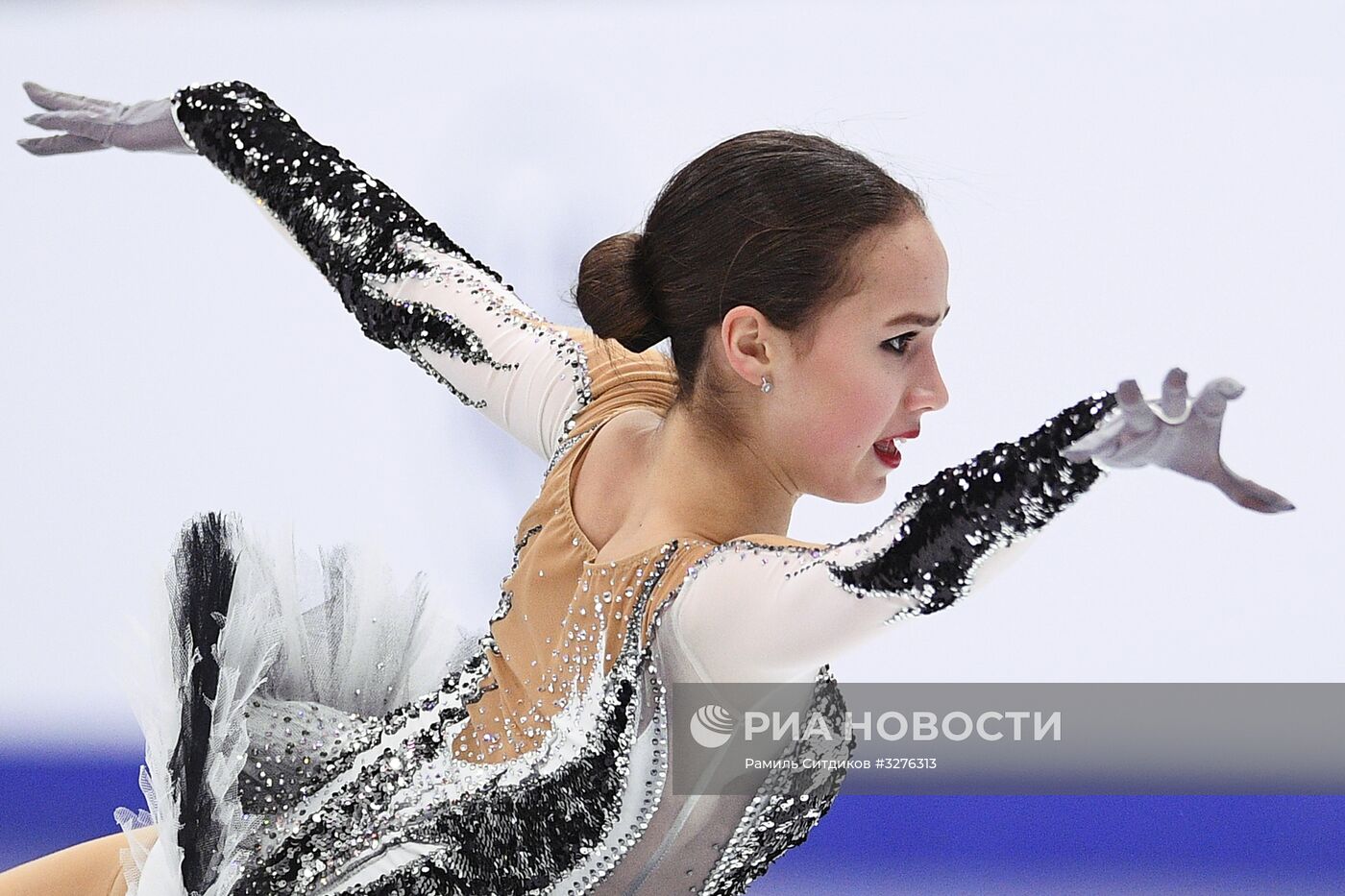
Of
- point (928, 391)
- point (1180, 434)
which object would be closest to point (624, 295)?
point (928, 391)

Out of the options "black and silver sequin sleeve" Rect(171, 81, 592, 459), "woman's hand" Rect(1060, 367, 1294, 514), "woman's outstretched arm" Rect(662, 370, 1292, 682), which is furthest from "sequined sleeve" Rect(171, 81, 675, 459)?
"woman's hand" Rect(1060, 367, 1294, 514)

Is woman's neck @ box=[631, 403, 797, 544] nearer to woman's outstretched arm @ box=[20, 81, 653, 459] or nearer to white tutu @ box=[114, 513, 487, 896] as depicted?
woman's outstretched arm @ box=[20, 81, 653, 459]

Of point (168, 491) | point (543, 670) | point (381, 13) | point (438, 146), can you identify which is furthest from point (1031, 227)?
point (543, 670)

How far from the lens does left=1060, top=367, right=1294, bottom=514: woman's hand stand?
0.74 m

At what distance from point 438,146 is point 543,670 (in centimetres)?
177

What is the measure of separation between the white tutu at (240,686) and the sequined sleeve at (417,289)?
22 cm

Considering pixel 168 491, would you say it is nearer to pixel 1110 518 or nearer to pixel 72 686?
pixel 72 686

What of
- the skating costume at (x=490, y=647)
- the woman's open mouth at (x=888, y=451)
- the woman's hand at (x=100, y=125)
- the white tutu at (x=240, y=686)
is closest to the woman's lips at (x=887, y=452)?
the woman's open mouth at (x=888, y=451)

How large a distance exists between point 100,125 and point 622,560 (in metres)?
0.79

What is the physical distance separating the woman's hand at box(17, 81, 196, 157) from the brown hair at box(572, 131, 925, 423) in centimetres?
56

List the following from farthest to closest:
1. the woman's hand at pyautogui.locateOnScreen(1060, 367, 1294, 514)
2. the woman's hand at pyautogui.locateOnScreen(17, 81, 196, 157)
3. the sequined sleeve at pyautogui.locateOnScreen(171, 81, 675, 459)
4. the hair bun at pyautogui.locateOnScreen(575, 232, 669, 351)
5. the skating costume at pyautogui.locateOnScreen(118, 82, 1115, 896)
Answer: the woman's hand at pyautogui.locateOnScreen(17, 81, 196, 157) < the sequined sleeve at pyautogui.locateOnScreen(171, 81, 675, 459) < the hair bun at pyautogui.locateOnScreen(575, 232, 669, 351) < the skating costume at pyautogui.locateOnScreen(118, 82, 1115, 896) < the woman's hand at pyautogui.locateOnScreen(1060, 367, 1294, 514)

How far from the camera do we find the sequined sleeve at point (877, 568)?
81cm

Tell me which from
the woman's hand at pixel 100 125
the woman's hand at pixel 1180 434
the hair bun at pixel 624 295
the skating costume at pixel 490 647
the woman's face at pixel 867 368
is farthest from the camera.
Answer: the woman's hand at pixel 100 125

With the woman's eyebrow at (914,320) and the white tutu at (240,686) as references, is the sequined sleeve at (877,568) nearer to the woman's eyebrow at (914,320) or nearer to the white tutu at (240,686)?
the woman's eyebrow at (914,320)
